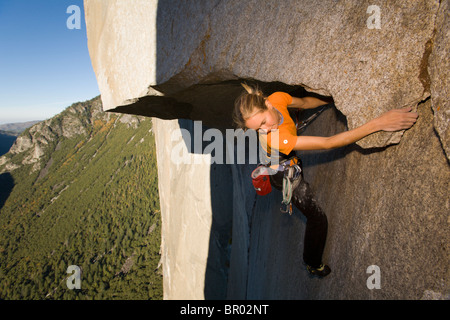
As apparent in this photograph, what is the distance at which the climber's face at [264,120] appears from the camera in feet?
5.98

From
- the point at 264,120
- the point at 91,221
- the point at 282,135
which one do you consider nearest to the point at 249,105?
the point at 264,120

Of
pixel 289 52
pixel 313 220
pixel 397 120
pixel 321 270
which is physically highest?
pixel 289 52

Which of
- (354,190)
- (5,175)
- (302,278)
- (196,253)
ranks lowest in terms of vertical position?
(5,175)

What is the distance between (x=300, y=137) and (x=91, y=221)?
59.3m

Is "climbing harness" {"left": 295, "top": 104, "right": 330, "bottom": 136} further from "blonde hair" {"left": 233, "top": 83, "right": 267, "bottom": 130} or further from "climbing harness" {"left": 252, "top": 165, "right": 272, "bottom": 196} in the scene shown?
"blonde hair" {"left": 233, "top": 83, "right": 267, "bottom": 130}

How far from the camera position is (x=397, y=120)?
4.66 ft

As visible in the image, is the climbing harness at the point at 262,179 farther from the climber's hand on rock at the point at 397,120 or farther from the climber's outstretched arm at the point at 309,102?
the climber's hand on rock at the point at 397,120

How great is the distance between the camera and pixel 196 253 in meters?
11.0

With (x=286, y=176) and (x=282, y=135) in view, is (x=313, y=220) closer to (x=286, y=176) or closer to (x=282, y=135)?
(x=286, y=176)

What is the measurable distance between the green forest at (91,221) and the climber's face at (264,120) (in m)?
37.3

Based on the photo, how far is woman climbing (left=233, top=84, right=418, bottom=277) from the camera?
1482 mm
